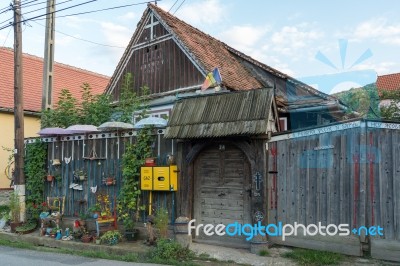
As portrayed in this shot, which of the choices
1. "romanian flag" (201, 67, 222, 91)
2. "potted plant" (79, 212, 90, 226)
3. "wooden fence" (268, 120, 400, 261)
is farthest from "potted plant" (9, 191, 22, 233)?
"wooden fence" (268, 120, 400, 261)

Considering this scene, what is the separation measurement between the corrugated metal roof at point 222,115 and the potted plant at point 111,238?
8.43ft

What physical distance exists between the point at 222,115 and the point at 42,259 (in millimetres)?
4736

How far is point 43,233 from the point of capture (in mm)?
9883

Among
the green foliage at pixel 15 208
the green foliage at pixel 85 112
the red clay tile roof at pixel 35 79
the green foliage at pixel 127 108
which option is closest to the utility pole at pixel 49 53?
the green foliage at pixel 85 112

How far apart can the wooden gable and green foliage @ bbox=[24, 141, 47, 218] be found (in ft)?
16.0

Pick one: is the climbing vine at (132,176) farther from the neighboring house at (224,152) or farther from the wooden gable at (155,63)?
the wooden gable at (155,63)

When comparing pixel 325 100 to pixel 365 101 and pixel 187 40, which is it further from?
pixel 187 40

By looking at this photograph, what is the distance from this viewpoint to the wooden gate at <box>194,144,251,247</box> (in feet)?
26.2

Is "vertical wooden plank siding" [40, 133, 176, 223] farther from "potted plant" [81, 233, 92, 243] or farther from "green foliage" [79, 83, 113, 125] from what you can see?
"green foliage" [79, 83, 113, 125]

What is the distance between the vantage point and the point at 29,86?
20.5m

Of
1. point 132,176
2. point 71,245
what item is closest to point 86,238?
point 71,245

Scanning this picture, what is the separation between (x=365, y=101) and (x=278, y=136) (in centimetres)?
533

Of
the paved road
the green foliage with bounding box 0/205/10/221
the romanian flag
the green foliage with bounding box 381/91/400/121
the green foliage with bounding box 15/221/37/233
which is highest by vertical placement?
the romanian flag

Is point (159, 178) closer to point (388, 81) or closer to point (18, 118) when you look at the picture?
point (18, 118)
